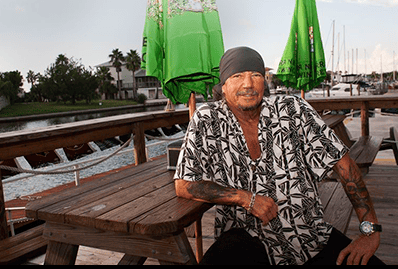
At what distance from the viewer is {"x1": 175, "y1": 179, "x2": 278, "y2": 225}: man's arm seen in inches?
59.2

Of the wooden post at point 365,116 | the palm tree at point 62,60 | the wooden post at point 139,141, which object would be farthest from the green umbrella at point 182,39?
the palm tree at point 62,60

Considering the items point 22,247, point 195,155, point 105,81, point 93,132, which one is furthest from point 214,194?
point 105,81

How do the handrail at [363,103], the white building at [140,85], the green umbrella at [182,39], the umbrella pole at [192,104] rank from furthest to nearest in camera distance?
1. the white building at [140,85]
2. the handrail at [363,103]
3. the umbrella pole at [192,104]
4. the green umbrella at [182,39]

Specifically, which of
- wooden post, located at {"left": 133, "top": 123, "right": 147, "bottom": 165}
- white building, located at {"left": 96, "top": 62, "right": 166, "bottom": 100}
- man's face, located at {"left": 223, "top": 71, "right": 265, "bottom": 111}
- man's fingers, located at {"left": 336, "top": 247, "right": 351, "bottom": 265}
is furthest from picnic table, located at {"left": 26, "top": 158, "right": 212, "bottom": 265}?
white building, located at {"left": 96, "top": 62, "right": 166, "bottom": 100}

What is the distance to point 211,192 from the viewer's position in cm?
152

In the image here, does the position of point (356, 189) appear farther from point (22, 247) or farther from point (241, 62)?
point (22, 247)

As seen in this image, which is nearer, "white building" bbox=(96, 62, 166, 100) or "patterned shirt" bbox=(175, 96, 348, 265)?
"patterned shirt" bbox=(175, 96, 348, 265)

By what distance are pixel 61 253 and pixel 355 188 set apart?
1426 millimetres

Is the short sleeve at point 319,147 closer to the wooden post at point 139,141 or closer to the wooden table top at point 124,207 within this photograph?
the wooden table top at point 124,207

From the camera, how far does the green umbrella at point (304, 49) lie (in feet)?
17.3

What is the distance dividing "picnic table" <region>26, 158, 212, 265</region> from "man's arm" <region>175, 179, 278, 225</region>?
→ 0.05 metres

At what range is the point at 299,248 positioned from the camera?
5.10ft

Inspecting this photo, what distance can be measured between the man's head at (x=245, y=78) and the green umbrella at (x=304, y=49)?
3.88 m

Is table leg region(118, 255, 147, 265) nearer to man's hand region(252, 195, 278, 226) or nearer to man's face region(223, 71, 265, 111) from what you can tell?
man's hand region(252, 195, 278, 226)
